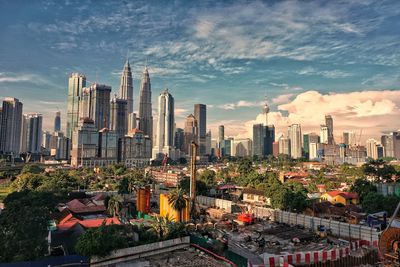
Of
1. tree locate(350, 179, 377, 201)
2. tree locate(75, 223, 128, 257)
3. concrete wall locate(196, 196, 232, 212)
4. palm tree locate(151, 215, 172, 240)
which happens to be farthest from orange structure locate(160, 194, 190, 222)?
tree locate(350, 179, 377, 201)

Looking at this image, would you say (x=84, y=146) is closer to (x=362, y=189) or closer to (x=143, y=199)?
(x=143, y=199)

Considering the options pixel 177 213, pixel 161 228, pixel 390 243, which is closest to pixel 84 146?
pixel 177 213

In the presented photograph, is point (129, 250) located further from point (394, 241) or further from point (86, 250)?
point (394, 241)

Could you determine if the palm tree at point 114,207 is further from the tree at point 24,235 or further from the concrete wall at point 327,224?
the concrete wall at point 327,224

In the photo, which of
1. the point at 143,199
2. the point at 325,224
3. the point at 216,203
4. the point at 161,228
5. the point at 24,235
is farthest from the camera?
the point at 216,203

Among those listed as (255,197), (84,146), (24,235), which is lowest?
(255,197)

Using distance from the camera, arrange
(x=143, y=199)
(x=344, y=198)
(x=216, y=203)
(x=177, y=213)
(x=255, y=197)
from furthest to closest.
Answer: (x=255, y=197)
(x=344, y=198)
(x=216, y=203)
(x=143, y=199)
(x=177, y=213)
